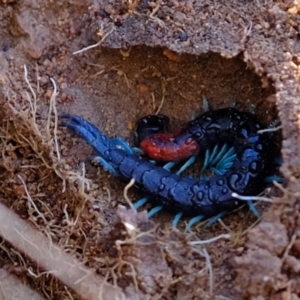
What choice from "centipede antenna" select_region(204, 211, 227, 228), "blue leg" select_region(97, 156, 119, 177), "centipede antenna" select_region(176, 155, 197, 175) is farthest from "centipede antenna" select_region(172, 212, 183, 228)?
"blue leg" select_region(97, 156, 119, 177)

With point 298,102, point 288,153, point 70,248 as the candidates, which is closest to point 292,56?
point 298,102

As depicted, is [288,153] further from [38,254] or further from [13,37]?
[13,37]

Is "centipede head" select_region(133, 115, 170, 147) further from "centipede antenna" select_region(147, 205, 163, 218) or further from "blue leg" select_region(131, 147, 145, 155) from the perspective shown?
"centipede antenna" select_region(147, 205, 163, 218)

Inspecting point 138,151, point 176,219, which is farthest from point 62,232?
point 138,151

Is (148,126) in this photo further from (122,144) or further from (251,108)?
(251,108)

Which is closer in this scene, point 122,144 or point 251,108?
point 251,108
